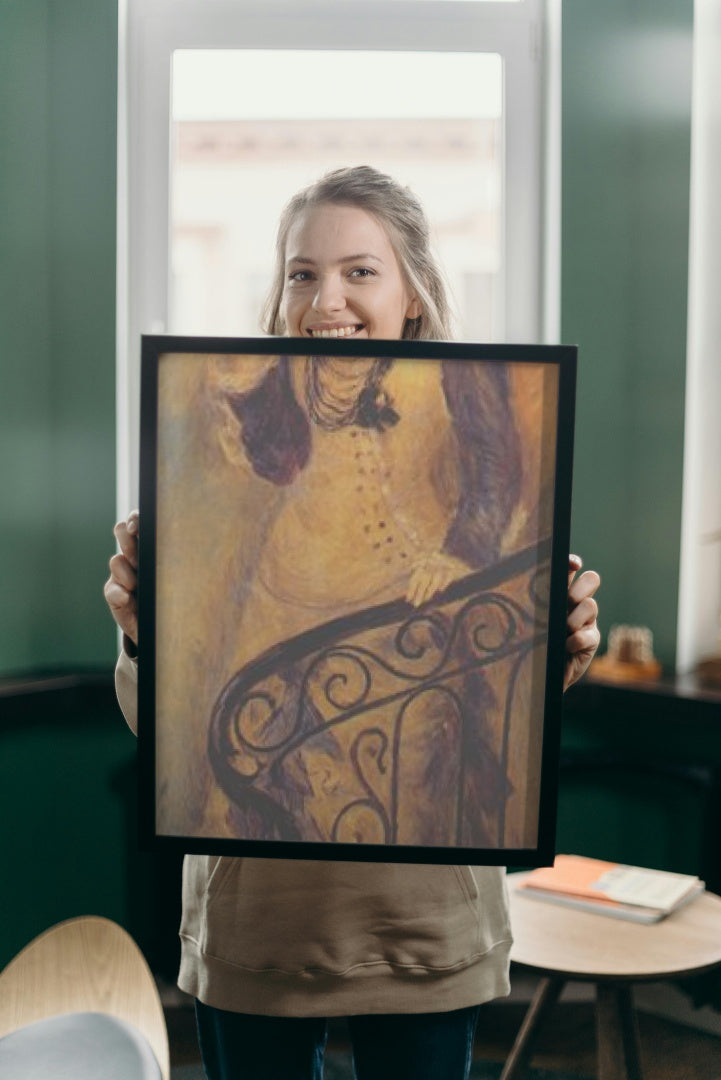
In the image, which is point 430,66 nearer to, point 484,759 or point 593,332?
point 593,332

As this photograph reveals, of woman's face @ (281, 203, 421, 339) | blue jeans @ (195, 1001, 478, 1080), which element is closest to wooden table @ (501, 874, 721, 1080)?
blue jeans @ (195, 1001, 478, 1080)

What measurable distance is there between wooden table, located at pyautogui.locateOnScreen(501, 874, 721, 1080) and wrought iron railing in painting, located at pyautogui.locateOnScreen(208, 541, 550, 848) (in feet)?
2.71

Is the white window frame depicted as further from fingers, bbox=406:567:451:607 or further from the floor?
fingers, bbox=406:567:451:607

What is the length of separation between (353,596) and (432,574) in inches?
2.9

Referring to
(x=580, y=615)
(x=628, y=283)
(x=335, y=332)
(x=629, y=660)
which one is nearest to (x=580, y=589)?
(x=580, y=615)

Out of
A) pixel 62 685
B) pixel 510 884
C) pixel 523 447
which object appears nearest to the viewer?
pixel 523 447

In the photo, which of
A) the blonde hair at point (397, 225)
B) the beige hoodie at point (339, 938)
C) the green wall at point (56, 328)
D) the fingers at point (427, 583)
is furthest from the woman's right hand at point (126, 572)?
the green wall at point (56, 328)

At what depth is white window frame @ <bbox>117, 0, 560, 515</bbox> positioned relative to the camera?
8.41 feet

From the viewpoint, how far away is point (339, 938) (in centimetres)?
105

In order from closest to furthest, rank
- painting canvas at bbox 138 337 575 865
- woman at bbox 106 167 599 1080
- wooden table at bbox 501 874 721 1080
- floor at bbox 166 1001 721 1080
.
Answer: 1. painting canvas at bbox 138 337 575 865
2. woman at bbox 106 167 599 1080
3. wooden table at bbox 501 874 721 1080
4. floor at bbox 166 1001 721 1080

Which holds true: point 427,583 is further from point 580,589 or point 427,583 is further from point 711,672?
point 711,672

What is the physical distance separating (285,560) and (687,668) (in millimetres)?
1891

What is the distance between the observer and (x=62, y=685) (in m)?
2.46

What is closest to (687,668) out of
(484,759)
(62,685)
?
(62,685)
